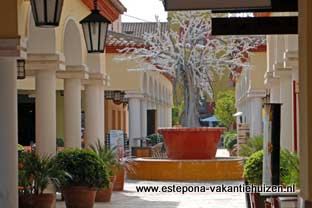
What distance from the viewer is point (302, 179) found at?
558 centimetres

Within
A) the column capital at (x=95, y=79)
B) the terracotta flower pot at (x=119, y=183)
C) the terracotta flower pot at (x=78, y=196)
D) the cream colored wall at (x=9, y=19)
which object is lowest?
the terracotta flower pot at (x=119, y=183)

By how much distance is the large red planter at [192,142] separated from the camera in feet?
77.5

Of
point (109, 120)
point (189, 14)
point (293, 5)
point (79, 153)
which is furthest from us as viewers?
point (109, 120)

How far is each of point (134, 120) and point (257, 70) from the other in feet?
17.2

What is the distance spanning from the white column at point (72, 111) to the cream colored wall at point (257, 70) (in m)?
13.6

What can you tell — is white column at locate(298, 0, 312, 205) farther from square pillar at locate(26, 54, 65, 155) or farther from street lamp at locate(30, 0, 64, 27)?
square pillar at locate(26, 54, 65, 155)

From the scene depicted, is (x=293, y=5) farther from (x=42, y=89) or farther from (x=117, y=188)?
(x=117, y=188)

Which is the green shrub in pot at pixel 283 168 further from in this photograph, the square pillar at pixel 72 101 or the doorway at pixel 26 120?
the doorway at pixel 26 120

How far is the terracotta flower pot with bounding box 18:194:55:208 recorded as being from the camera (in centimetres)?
1212

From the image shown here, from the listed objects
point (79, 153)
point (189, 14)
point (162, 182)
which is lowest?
point (162, 182)

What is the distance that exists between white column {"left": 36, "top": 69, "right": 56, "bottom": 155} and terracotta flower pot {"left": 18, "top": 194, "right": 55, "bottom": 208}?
2.29m

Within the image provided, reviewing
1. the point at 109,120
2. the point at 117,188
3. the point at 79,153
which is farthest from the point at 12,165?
the point at 109,120

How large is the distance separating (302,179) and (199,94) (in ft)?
66.4

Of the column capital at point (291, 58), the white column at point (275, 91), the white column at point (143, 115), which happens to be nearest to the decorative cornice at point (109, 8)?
the white column at point (275, 91)
